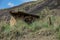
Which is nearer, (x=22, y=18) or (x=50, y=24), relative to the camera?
(x=50, y=24)

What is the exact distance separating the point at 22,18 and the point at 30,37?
155 centimetres

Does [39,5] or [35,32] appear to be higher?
[39,5]

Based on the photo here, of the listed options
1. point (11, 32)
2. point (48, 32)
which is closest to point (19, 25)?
point (11, 32)

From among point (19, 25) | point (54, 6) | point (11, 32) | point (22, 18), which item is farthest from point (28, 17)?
point (54, 6)

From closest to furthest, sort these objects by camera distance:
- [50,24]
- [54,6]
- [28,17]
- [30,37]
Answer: [30,37] → [50,24] → [28,17] → [54,6]

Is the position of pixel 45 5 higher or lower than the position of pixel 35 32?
higher

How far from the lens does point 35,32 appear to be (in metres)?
5.17

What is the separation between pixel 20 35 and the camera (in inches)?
203

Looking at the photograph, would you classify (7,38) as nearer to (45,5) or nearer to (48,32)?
(48,32)

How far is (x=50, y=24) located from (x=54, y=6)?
267 centimetres

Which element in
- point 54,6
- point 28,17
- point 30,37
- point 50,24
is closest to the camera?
point 30,37

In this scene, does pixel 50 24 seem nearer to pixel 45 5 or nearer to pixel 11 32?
pixel 11 32

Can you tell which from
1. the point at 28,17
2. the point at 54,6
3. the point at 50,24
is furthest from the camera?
the point at 54,6

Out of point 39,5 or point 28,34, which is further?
point 39,5
